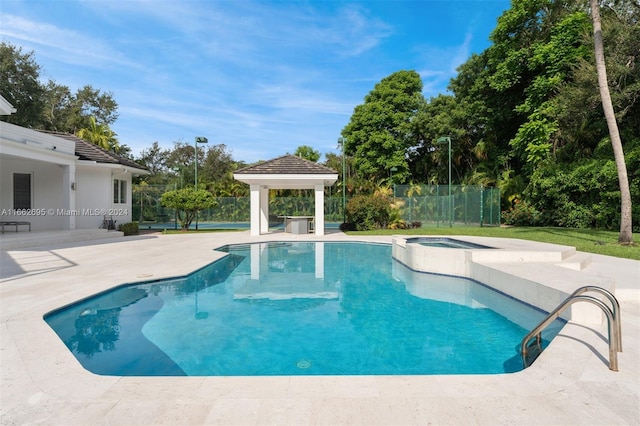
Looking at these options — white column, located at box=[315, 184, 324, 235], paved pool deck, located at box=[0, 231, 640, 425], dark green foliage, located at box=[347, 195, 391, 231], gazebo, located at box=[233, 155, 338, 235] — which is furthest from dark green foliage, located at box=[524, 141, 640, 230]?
paved pool deck, located at box=[0, 231, 640, 425]

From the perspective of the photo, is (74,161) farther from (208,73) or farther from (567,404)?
(567,404)

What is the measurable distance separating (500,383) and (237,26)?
16776 millimetres

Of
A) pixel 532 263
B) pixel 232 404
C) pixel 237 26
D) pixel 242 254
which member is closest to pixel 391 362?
pixel 232 404

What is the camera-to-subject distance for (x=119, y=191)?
19.7m

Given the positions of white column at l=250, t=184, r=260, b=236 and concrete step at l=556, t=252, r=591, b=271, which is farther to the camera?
white column at l=250, t=184, r=260, b=236

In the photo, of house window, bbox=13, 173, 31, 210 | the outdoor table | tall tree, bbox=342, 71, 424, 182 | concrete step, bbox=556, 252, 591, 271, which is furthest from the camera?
tall tree, bbox=342, 71, 424, 182

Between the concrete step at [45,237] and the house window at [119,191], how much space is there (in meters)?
Result: 3.16

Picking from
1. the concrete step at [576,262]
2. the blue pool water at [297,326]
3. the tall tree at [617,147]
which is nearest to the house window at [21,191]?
the blue pool water at [297,326]

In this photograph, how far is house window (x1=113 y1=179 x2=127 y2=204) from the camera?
19.3 m

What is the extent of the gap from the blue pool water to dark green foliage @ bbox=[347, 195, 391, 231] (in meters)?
11.5

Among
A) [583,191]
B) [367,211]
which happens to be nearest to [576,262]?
[367,211]

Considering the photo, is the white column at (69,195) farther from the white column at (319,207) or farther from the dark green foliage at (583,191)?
the dark green foliage at (583,191)

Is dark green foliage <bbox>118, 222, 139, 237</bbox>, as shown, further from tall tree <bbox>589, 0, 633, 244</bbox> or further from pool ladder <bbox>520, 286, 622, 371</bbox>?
tall tree <bbox>589, 0, 633, 244</bbox>

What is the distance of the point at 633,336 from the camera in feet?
13.3
